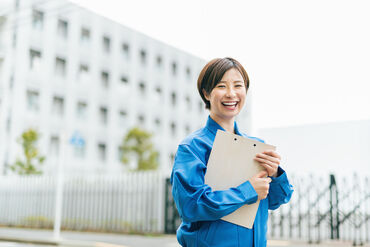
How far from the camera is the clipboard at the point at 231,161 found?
151 centimetres

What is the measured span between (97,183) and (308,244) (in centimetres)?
732

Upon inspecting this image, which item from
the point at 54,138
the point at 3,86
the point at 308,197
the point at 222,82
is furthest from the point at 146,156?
the point at 222,82

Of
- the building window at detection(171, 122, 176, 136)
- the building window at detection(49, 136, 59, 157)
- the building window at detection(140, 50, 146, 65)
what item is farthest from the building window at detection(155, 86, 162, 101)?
the building window at detection(49, 136, 59, 157)

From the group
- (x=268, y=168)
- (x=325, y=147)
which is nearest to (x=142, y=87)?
(x=325, y=147)

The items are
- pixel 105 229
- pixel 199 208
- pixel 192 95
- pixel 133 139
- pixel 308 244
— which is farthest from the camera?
pixel 192 95

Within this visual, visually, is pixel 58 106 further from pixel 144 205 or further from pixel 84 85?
pixel 144 205

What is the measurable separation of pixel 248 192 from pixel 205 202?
6.5 inches

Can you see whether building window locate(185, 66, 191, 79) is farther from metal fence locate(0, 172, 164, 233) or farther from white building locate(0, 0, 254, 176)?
metal fence locate(0, 172, 164, 233)

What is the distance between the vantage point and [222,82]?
168cm

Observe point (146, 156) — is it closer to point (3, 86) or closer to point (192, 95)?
point (3, 86)

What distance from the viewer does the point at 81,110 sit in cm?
2978

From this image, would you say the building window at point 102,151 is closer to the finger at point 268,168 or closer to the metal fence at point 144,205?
the metal fence at point 144,205

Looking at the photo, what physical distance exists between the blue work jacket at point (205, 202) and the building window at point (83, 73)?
1156 inches

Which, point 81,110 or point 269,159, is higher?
point 81,110
